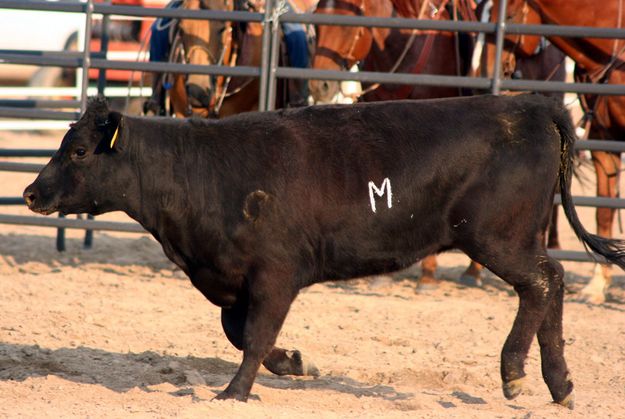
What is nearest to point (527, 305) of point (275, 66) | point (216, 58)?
point (275, 66)

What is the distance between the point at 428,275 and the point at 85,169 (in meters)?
3.83

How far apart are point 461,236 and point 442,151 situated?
372 millimetres

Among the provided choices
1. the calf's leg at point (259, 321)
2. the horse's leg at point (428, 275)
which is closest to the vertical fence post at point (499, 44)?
the horse's leg at point (428, 275)

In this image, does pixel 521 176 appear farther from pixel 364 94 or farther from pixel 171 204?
pixel 364 94

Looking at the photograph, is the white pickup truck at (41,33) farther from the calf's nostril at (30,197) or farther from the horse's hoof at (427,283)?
the calf's nostril at (30,197)

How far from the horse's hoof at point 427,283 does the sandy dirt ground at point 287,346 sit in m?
0.08

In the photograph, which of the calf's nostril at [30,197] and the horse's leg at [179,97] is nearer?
the calf's nostril at [30,197]

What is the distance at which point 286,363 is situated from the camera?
5.11 metres

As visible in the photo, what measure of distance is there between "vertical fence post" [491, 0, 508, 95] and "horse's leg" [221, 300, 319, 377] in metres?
2.89

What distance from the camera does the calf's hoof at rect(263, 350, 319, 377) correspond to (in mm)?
5094

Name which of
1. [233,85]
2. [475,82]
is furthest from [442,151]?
[233,85]

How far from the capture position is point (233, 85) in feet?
27.6

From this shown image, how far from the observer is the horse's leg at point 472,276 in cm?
805

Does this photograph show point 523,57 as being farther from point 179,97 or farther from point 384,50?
point 179,97
